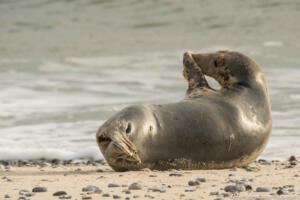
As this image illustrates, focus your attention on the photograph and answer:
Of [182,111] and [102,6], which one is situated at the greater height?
[102,6]

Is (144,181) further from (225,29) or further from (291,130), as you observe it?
(225,29)

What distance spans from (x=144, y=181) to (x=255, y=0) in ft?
54.9

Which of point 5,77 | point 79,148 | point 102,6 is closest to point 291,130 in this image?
point 79,148

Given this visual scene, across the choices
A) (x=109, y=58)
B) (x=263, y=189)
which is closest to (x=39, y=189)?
(x=263, y=189)

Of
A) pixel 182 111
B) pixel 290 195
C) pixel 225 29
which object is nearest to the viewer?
pixel 290 195

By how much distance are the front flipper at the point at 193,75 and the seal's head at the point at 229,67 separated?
19 millimetres

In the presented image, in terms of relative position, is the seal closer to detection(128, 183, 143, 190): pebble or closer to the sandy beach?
the sandy beach

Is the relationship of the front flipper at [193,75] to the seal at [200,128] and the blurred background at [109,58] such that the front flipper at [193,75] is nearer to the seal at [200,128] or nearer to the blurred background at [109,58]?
the seal at [200,128]

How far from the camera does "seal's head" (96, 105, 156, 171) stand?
4.61 meters

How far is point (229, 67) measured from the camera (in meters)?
5.79

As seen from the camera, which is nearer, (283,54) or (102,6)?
(283,54)

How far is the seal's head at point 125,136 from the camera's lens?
461cm

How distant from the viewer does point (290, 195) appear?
3.52 meters

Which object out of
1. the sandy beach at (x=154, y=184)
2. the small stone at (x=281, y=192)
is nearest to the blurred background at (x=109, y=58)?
the sandy beach at (x=154, y=184)
